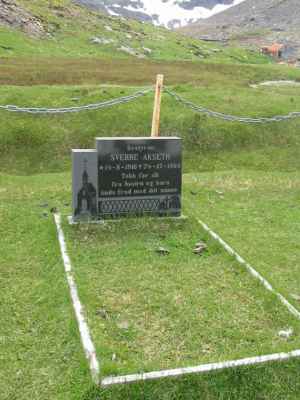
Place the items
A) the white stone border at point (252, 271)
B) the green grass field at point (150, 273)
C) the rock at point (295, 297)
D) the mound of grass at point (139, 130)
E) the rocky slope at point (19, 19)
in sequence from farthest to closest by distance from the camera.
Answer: the rocky slope at point (19, 19), the mound of grass at point (139, 130), the rock at point (295, 297), the white stone border at point (252, 271), the green grass field at point (150, 273)

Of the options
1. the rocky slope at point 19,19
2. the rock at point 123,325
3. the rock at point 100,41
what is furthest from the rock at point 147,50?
the rock at point 123,325

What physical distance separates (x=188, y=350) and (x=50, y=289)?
3.20m

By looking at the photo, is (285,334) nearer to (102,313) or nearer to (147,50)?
(102,313)

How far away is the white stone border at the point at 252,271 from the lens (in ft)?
29.8

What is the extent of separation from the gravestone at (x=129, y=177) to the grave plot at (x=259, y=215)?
1.62 m

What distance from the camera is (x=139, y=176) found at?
42.5 feet

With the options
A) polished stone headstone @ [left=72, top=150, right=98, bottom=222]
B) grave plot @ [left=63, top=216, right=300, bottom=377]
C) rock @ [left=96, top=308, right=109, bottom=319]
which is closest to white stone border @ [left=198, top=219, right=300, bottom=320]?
grave plot @ [left=63, top=216, right=300, bottom=377]

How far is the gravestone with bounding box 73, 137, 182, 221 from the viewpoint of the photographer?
40.8ft

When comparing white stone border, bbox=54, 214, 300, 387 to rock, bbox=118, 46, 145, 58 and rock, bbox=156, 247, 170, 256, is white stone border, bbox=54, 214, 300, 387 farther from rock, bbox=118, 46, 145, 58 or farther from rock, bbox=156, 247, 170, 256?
rock, bbox=118, 46, 145, 58

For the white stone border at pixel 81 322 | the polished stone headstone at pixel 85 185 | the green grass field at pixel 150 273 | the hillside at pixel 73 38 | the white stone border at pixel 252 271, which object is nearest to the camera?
the white stone border at pixel 81 322

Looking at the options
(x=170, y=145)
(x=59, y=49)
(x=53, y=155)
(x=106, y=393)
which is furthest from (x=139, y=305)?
(x=59, y=49)

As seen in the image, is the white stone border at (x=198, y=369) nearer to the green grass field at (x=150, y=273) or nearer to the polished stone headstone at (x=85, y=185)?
the green grass field at (x=150, y=273)

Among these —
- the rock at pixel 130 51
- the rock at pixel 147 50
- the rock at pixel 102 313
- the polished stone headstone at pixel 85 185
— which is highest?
the rock at pixel 147 50

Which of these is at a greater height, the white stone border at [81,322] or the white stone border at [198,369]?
the white stone border at [81,322]
